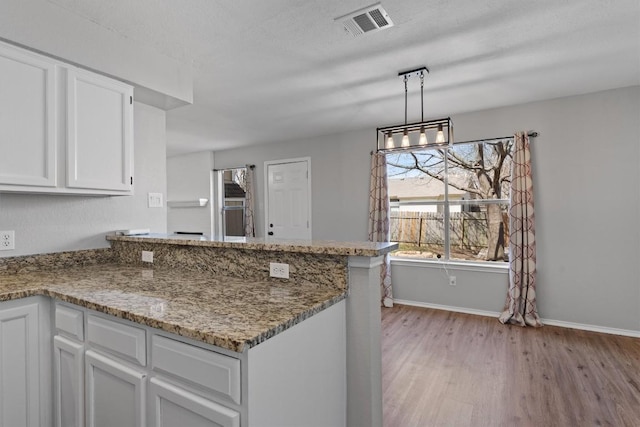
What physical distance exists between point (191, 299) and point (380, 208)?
3.42 m

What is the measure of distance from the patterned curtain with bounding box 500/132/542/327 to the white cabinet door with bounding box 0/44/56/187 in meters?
4.04

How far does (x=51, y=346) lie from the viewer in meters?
1.61

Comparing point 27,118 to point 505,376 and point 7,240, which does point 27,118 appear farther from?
point 505,376

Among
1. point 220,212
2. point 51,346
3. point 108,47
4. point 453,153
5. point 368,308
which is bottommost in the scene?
point 51,346

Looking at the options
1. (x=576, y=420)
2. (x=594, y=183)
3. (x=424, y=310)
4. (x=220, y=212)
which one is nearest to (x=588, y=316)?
(x=594, y=183)

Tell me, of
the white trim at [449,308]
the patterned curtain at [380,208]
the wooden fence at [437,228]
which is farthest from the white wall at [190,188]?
the white trim at [449,308]

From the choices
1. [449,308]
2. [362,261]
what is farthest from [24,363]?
[449,308]

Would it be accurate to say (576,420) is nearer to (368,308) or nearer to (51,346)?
(368,308)

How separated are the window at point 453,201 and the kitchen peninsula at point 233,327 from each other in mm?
2668

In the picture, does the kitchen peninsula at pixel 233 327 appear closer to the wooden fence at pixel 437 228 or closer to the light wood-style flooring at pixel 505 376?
the light wood-style flooring at pixel 505 376

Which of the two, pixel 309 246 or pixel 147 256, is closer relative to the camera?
pixel 309 246

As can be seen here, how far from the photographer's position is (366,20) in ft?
6.57

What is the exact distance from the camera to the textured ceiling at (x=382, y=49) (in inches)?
75.9

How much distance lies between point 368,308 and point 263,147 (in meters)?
4.57
